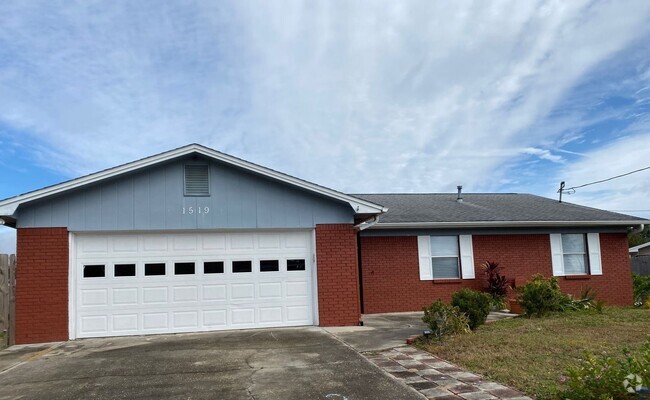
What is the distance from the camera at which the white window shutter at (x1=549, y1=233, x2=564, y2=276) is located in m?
16.3

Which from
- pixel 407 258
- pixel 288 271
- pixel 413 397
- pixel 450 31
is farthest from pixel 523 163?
pixel 413 397

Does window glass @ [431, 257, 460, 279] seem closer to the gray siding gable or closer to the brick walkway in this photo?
the gray siding gable

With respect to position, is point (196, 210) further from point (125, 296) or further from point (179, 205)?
point (125, 296)

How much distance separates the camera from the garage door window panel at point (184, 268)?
11.4m

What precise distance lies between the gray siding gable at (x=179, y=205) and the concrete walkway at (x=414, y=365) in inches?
109

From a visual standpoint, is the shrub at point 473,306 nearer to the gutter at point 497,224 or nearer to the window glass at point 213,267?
the gutter at point 497,224

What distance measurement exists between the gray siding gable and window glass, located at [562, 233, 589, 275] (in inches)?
340

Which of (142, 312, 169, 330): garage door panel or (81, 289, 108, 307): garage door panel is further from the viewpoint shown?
(142, 312, 169, 330): garage door panel

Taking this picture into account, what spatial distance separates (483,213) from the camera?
16.3 metres

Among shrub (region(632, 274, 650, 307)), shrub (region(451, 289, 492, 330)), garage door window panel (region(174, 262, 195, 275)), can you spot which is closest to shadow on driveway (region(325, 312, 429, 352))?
shrub (region(451, 289, 492, 330))

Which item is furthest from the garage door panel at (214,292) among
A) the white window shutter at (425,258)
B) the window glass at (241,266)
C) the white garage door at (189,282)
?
the white window shutter at (425,258)

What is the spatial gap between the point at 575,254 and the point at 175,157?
1323 centimetres

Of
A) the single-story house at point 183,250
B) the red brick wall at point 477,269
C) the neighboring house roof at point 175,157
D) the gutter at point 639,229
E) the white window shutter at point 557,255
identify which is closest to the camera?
the neighboring house roof at point 175,157

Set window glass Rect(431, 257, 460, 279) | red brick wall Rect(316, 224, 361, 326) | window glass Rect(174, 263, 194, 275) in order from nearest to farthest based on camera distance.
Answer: window glass Rect(174, 263, 194, 275), red brick wall Rect(316, 224, 361, 326), window glass Rect(431, 257, 460, 279)
